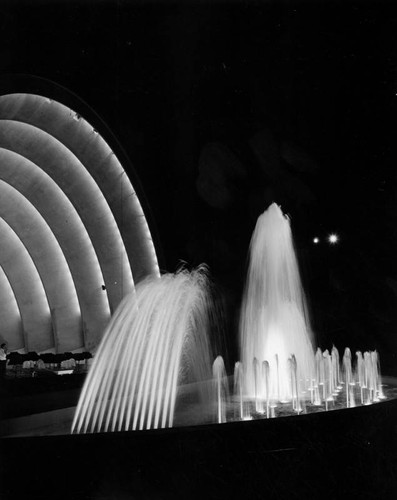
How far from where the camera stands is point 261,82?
24.3 metres

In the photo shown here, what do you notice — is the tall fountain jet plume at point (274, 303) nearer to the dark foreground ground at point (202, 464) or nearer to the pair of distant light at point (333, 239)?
the dark foreground ground at point (202, 464)

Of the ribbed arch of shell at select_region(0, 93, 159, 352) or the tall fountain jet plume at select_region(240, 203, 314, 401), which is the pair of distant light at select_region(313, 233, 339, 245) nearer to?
the ribbed arch of shell at select_region(0, 93, 159, 352)

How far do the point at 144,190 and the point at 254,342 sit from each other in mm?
7843

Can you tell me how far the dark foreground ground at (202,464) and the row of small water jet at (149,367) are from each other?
2261mm

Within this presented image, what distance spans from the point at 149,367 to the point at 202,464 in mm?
6414

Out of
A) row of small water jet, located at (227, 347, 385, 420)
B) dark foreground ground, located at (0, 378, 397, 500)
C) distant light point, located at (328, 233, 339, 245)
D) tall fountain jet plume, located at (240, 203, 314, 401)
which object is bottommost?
dark foreground ground, located at (0, 378, 397, 500)

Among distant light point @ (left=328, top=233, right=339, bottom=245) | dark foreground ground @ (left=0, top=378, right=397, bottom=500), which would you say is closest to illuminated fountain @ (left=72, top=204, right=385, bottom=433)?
dark foreground ground @ (left=0, top=378, right=397, bottom=500)

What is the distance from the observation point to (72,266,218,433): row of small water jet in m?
10.0

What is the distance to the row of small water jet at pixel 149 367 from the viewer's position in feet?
32.9

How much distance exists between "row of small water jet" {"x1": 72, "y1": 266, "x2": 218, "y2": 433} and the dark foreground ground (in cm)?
226

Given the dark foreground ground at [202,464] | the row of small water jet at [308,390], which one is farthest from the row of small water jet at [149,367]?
the dark foreground ground at [202,464]

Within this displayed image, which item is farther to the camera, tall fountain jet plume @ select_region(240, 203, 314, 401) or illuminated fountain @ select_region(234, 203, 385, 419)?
tall fountain jet plume @ select_region(240, 203, 314, 401)

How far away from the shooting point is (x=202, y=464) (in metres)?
7.29

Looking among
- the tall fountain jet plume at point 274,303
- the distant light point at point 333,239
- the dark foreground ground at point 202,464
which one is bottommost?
the dark foreground ground at point 202,464
